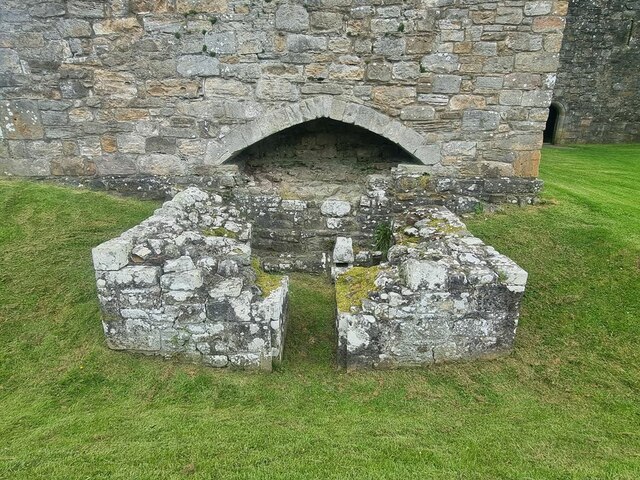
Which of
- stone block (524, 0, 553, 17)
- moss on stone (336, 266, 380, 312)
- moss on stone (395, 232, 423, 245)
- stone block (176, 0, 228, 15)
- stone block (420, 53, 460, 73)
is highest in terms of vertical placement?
stone block (524, 0, 553, 17)

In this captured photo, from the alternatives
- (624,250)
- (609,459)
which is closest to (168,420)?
(609,459)

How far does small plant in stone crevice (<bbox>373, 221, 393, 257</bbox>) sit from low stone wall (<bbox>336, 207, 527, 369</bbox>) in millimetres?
2083

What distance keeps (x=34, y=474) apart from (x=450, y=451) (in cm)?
246

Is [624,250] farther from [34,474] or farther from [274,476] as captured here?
[34,474]

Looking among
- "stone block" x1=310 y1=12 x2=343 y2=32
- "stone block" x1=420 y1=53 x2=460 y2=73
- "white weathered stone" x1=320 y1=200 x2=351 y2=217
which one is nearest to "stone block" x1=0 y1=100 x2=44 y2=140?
"stone block" x1=310 y1=12 x2=343 y2=32

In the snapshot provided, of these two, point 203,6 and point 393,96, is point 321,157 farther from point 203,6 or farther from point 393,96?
point 203,6

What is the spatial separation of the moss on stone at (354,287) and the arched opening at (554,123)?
12.4 metres

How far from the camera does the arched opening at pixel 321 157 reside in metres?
6.65

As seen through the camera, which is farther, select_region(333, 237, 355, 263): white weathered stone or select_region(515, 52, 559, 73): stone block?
select_region(515, 52, 559, 73): stone block

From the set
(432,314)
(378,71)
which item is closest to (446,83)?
(378,71)

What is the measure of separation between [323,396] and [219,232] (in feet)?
6.92

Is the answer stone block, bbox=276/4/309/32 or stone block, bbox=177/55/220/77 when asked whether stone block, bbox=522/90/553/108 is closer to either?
stone block, bbox=276/4/309/32

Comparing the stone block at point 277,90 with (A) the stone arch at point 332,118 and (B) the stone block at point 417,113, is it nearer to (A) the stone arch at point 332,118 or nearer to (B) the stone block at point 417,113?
(A) the stone arch at point 332,118

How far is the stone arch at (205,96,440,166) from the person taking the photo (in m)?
5.80
